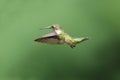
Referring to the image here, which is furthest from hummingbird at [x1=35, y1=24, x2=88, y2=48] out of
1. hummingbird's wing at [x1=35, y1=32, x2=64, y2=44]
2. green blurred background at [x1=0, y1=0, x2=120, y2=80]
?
green blurred background at [x1=0, y1=0, x2=120, y2=80]

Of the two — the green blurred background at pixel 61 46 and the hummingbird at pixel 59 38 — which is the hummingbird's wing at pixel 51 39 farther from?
A: the green blurred background at pixel 61 46

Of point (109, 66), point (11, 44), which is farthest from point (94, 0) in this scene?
point (11, 44)

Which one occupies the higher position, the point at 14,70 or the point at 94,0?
the point at 94,0

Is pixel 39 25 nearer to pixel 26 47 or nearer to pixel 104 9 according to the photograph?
pixel 26 47

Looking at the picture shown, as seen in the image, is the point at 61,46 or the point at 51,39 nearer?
the point at 51,39

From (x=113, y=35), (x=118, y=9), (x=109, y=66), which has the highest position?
(x=118, y=9)

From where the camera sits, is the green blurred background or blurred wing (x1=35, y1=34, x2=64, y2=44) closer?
blurred wing (x1=35, y1=34, x2=64, y2=44)

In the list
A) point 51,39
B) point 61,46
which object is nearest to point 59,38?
point 51,39

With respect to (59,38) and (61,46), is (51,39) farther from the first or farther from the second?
(61,46)

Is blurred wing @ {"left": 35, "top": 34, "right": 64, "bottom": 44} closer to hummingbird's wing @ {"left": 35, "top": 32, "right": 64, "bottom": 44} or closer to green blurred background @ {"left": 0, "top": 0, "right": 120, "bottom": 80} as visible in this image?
hummingbird's wing @ {"left": 35, "top": 32, "right": 64, "bottom": 44}
